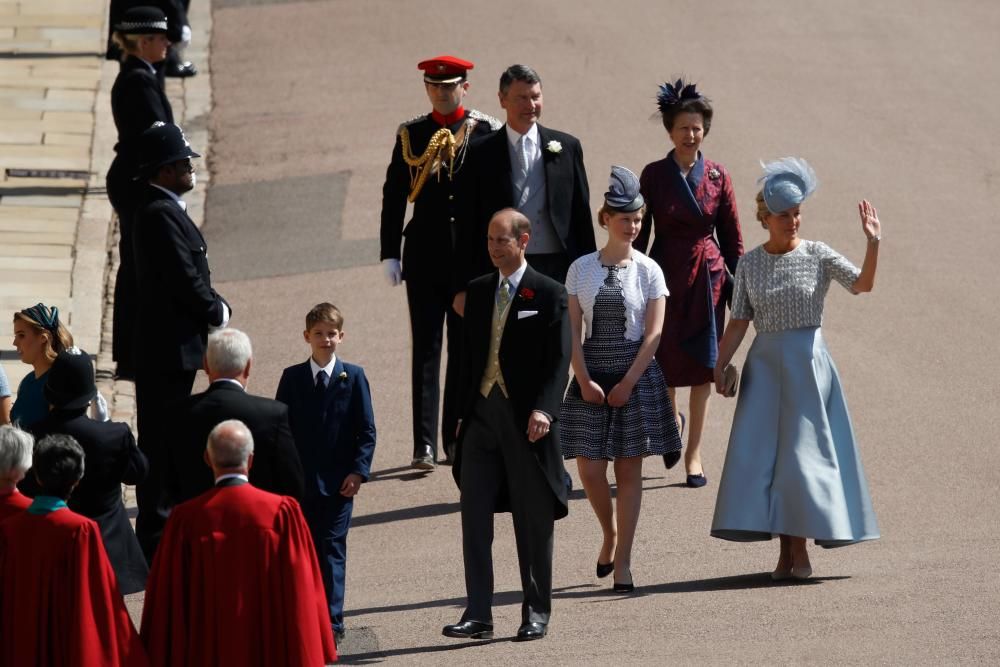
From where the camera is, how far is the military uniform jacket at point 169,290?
872cm

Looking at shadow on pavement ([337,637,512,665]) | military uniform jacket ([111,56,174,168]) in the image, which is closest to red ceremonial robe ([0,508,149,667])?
shadow on pavement ([337,637,512,665])

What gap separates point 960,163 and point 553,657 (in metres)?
9.00

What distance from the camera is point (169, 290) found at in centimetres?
881

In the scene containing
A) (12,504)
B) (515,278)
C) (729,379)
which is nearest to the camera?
(12,504)

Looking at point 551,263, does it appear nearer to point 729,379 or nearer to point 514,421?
point 729,379

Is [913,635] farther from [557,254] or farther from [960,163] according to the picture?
[960,163]

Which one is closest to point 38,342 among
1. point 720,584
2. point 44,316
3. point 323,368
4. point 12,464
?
point 44,316

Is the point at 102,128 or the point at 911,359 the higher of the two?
the point at 102,128

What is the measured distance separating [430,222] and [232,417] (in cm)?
360

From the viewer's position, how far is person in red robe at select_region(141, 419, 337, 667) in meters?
6.34

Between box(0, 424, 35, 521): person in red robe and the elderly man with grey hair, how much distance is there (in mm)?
624

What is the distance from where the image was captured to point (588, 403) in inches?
337

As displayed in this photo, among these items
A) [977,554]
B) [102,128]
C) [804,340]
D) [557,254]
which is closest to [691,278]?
[557,254]

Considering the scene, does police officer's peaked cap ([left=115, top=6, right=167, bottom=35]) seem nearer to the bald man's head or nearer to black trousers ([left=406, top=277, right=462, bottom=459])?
black trousers ([left=406, top=277, right=462, bottom=459])
